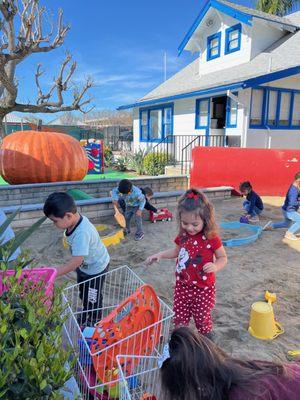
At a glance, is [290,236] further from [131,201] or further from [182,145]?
[182,145]

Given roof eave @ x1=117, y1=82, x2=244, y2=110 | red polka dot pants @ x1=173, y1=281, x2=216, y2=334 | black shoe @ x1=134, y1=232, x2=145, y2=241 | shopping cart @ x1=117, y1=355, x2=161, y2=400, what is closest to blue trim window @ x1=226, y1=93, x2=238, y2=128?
roof eave @ x1=117, y1=82, x2=244, y2=110

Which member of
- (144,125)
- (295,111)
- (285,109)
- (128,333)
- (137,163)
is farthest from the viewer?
(144,125)

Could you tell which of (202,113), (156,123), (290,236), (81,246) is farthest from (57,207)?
(156,123)

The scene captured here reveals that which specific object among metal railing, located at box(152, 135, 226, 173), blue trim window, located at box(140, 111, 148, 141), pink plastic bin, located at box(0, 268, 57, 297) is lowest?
pink plastic bin, located at box(0, 268, 57, 297)

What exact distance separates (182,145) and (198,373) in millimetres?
13090

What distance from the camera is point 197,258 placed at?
2.47m

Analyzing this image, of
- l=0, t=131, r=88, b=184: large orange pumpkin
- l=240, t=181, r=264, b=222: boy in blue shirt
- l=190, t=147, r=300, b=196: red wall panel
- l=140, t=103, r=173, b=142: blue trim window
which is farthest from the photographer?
l=140, t=103, r=173, b=142: blue trim window

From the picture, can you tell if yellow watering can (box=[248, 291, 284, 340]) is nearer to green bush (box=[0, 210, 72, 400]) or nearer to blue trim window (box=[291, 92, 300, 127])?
green bush (box=[0, 210, 72, 400])

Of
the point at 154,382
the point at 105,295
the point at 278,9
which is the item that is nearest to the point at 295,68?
the point at 105,295

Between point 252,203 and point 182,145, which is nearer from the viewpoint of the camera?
point 252,203

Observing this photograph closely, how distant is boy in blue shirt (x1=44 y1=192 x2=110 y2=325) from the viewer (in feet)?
7.71

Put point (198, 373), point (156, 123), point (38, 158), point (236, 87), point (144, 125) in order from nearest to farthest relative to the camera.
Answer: point (198, 373), point (38, 158), point (236, 87), point (156, 123), point (144, 125)

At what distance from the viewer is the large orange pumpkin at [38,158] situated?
776 cm

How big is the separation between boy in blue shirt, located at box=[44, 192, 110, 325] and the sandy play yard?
1.03 metres
